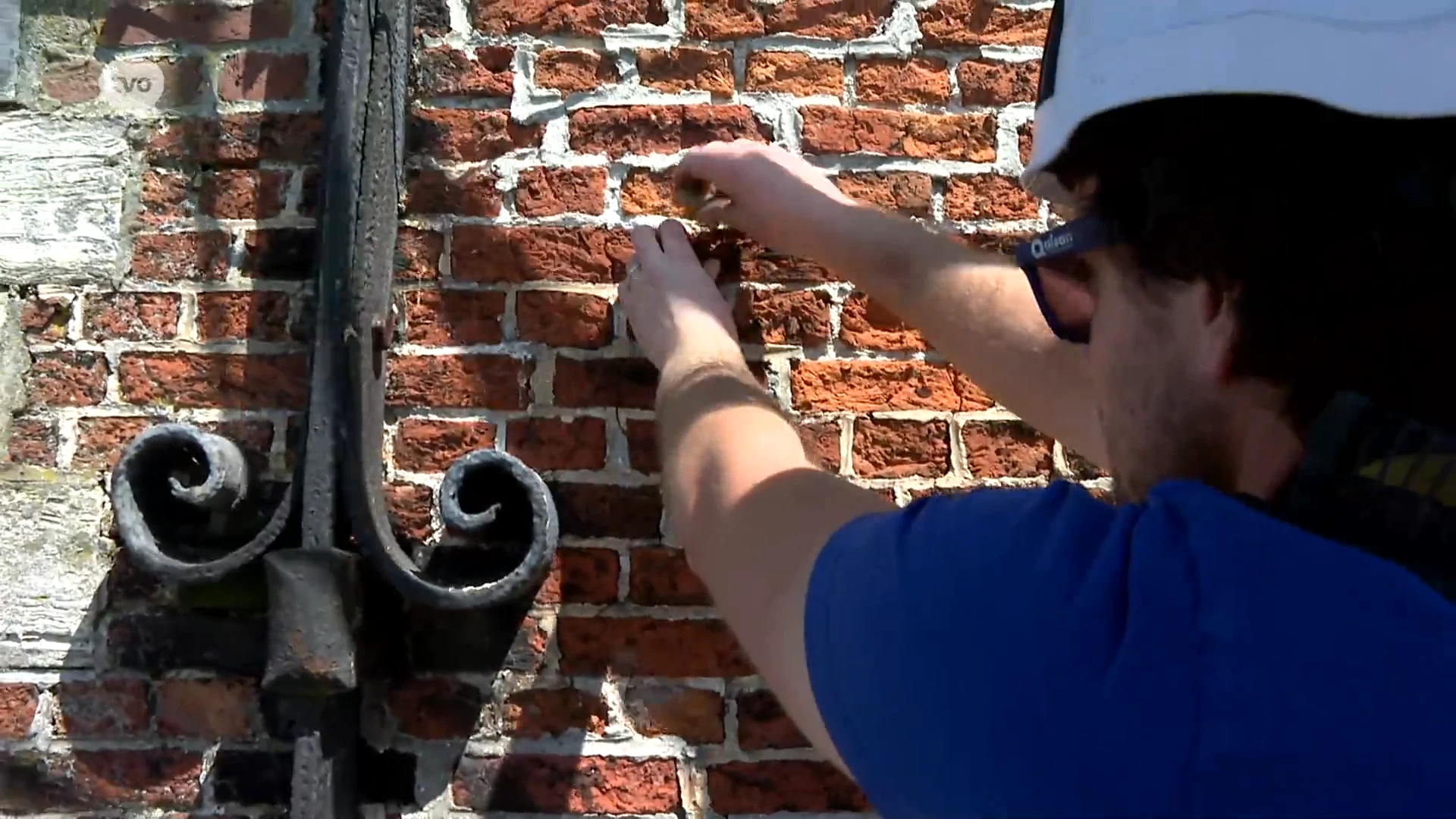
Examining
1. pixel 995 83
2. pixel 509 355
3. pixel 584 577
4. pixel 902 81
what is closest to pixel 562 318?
pixel 509 355

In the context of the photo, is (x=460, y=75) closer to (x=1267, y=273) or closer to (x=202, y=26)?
(x=202, y=26)

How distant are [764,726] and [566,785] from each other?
0.80ft

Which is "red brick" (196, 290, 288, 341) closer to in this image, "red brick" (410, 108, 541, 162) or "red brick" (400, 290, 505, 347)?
"red brick" (400, 290, 505, 347)

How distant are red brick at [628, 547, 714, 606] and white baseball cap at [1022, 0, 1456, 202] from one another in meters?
0.71

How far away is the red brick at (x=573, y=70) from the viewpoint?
4.41 ft

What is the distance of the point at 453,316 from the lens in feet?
4.33

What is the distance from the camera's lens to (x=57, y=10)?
1354mm

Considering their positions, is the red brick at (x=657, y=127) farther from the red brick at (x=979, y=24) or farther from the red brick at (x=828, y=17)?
the red brick at (x=979, y=24)

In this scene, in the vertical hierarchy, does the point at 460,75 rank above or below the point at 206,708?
above

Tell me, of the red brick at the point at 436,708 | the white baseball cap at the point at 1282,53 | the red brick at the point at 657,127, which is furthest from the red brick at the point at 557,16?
the red brick at the point at 436,708

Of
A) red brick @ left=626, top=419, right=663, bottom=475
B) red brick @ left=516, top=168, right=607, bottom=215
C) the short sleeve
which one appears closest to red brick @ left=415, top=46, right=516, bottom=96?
red brick @ left=516, top=168, right=607, bottom=215

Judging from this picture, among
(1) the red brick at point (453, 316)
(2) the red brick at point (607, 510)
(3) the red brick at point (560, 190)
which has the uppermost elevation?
(3) the red brick at point (560, 190)

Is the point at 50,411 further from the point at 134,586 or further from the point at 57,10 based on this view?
the point at 57,10

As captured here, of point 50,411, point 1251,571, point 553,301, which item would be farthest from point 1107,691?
point 50,411
